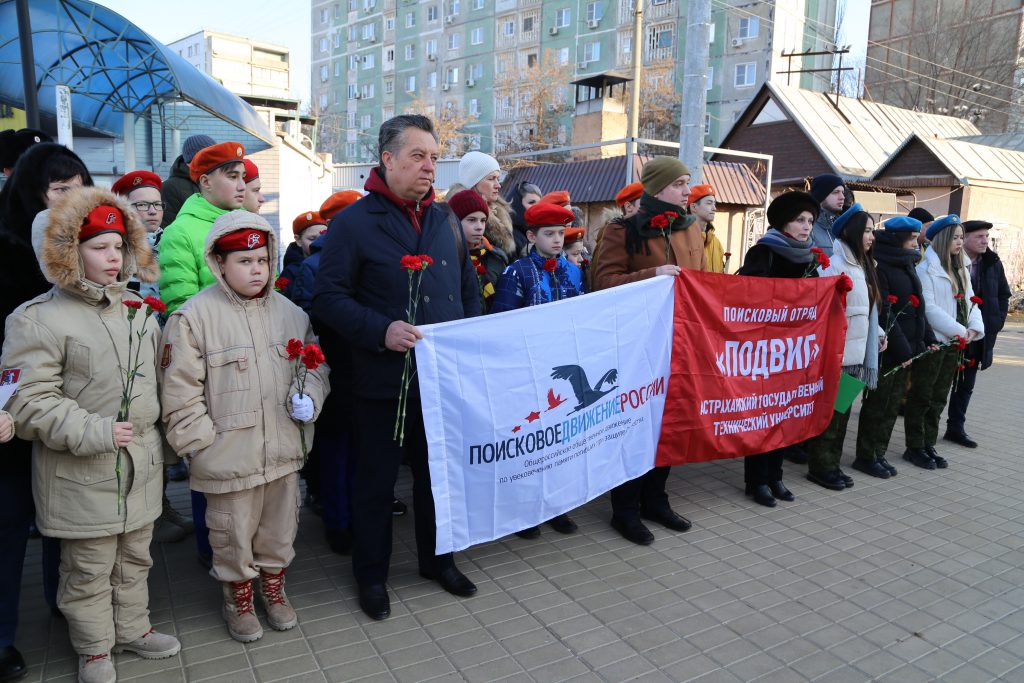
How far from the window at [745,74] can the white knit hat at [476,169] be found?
142ft

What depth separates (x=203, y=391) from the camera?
3025 millimetres

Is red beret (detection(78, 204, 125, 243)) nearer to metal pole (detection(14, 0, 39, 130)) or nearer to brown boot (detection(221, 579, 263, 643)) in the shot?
brown boot (detection(221, 579, 263, 643))

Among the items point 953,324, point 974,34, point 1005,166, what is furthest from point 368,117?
point 953,324

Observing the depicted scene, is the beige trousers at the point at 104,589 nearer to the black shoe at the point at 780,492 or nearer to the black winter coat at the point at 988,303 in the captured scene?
the black shoe at the point at 780,492

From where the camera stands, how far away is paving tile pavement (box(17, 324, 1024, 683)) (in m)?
3.05

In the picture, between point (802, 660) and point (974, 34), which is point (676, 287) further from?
point (974, 34)

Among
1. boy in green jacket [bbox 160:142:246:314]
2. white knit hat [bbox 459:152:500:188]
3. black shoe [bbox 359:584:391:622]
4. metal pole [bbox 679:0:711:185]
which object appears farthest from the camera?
metal pole [bbox 679:0:711:185]

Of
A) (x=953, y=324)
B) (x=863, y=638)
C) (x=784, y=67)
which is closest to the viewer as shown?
(x=863, y=638)

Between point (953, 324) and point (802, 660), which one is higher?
point (953, 324)

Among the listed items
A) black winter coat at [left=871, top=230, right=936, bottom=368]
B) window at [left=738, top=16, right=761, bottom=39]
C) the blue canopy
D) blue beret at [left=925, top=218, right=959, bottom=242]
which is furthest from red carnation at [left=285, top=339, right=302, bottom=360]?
window at [left=738, top=16, right=761, bottom=39]

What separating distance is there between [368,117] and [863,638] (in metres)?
70.5

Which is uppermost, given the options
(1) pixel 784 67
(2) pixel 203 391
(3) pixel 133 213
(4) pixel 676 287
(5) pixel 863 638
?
(1) pixel 784 67

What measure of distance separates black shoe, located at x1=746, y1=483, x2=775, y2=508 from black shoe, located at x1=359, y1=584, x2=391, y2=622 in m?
2.76

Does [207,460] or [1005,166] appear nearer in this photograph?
[207,460]
